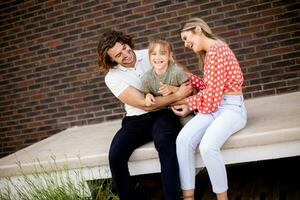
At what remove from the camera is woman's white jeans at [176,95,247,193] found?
7.68 ft

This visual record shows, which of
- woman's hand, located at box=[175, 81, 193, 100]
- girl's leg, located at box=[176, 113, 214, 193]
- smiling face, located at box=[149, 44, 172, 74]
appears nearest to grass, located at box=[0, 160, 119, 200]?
girl's leg, located at box=[176, 113, 214, 193]

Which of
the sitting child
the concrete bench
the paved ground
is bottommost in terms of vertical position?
the paved ground

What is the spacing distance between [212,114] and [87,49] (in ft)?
7.77

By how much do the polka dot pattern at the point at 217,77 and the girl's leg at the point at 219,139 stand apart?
0.10 metres

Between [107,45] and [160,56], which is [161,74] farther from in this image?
[107,45]

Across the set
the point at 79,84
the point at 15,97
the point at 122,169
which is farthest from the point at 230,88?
the point at 15,97

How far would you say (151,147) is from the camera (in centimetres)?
274

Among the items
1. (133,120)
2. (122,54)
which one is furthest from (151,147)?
(122,54)

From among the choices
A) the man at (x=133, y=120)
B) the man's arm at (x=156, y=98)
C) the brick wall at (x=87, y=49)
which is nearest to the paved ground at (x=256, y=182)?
the brick wall at (x=87, y=49)

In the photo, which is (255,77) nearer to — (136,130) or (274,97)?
(274,97)

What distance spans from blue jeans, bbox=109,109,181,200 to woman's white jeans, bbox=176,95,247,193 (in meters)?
0.08

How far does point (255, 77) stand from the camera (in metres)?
3.92

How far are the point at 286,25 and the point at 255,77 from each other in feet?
2.11

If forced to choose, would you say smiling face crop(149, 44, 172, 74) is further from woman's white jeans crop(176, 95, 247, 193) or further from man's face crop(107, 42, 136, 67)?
woman's white jeans crop(176, 95, 247, 193)
